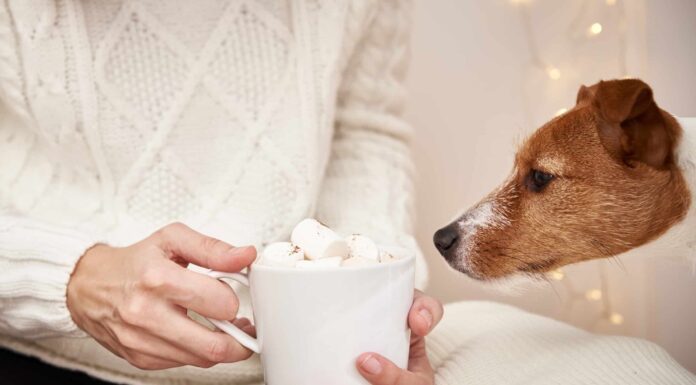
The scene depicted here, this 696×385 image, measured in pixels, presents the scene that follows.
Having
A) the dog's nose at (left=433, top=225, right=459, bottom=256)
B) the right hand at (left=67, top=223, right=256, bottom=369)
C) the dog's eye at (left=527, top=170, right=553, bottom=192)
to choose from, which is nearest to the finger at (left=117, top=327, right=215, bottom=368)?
the right hand at (left=67, top=223, right=256, bottom=369)

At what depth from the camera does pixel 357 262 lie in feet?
1.57

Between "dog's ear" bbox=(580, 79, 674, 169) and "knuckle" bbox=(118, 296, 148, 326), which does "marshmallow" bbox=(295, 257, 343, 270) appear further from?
"dog's ear" bbox=(580, 79, 674, 169)

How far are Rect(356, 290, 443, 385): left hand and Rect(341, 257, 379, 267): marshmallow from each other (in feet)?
0.27

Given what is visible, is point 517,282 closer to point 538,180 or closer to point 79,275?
point 538,180

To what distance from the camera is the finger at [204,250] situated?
51 cm

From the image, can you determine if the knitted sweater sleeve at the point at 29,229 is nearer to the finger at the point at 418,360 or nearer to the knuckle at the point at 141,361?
the knuckle at the point at 141,361

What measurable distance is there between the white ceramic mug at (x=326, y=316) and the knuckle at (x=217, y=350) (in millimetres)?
34

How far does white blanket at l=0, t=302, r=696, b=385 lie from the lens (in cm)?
61

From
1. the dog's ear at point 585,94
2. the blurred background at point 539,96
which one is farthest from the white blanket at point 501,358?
the dog's ear at point 585,94

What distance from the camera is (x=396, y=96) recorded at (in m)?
0.99

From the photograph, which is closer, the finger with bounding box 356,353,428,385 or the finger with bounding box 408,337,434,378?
the finger with bounding box 356,353,428,385

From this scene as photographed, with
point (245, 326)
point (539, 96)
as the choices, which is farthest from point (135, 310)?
point (539, 96)

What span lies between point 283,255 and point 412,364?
0.23 meters

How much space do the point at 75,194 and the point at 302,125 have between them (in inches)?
14.4
